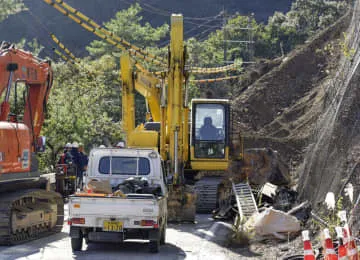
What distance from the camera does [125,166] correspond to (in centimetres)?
1769

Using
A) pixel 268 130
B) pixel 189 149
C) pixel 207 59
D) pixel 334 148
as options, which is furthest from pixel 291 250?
pixel 207 59

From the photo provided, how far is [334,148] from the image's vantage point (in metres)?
16.5

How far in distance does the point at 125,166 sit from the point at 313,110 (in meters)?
19.4

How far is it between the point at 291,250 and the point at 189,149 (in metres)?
11.9

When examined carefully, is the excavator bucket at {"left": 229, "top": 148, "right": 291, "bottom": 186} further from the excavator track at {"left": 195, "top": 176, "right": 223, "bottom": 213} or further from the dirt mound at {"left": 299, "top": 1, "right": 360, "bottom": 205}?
the dirt mound at {"left": 299, "top": 1, "right": 360, "bottom": 205}

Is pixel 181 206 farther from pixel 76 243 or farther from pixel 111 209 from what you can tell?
pixel 111 209

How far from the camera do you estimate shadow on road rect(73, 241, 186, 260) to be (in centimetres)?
1473

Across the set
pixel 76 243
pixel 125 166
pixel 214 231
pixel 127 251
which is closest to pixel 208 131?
pixel 214 231

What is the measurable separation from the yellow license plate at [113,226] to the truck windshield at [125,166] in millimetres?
2817

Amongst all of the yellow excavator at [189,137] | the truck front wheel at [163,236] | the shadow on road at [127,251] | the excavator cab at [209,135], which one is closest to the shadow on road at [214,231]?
the yellow excavator at [189,137]

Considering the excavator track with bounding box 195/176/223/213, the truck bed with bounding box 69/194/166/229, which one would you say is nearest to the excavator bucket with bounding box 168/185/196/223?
the excavator track with bounding box 195/176/223/213

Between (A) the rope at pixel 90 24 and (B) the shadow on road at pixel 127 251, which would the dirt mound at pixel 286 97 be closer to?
(A) the rope at pixel 90 24

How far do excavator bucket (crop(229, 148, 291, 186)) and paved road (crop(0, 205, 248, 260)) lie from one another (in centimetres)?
875

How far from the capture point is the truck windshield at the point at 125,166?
1762 cm
